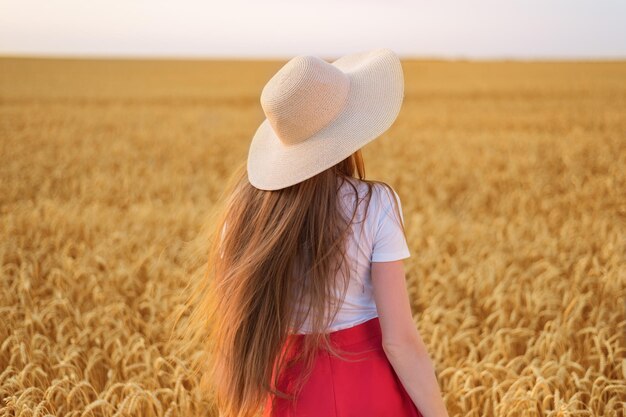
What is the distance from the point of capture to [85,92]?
32156mm

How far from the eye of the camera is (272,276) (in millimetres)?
1926

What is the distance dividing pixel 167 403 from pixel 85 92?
102 ft

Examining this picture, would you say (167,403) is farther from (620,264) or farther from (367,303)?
(620,264)

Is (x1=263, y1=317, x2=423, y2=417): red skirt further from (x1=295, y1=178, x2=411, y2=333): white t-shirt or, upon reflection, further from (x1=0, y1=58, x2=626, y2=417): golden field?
(x1=0, y1=58, x2=626, y2=417): golden field

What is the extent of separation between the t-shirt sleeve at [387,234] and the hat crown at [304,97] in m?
0.27

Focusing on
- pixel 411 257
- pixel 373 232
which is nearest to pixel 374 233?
pixel 373 232

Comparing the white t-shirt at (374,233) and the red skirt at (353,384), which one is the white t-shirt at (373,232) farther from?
the red skirt at (353,384)

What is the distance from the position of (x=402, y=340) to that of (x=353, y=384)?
0.20m

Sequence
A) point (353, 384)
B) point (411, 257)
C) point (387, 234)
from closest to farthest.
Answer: point (387, 234) < point (353, 384) < point (411, 257)

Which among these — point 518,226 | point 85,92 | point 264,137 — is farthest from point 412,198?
point 85,92

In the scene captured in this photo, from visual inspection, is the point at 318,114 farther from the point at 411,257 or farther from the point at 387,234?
the point at 411,257

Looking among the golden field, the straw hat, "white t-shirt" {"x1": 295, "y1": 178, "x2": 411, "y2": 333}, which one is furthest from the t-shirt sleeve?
the golden field

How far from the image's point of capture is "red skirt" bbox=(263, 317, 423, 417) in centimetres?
197

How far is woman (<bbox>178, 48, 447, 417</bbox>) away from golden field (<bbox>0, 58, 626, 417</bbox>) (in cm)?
104
